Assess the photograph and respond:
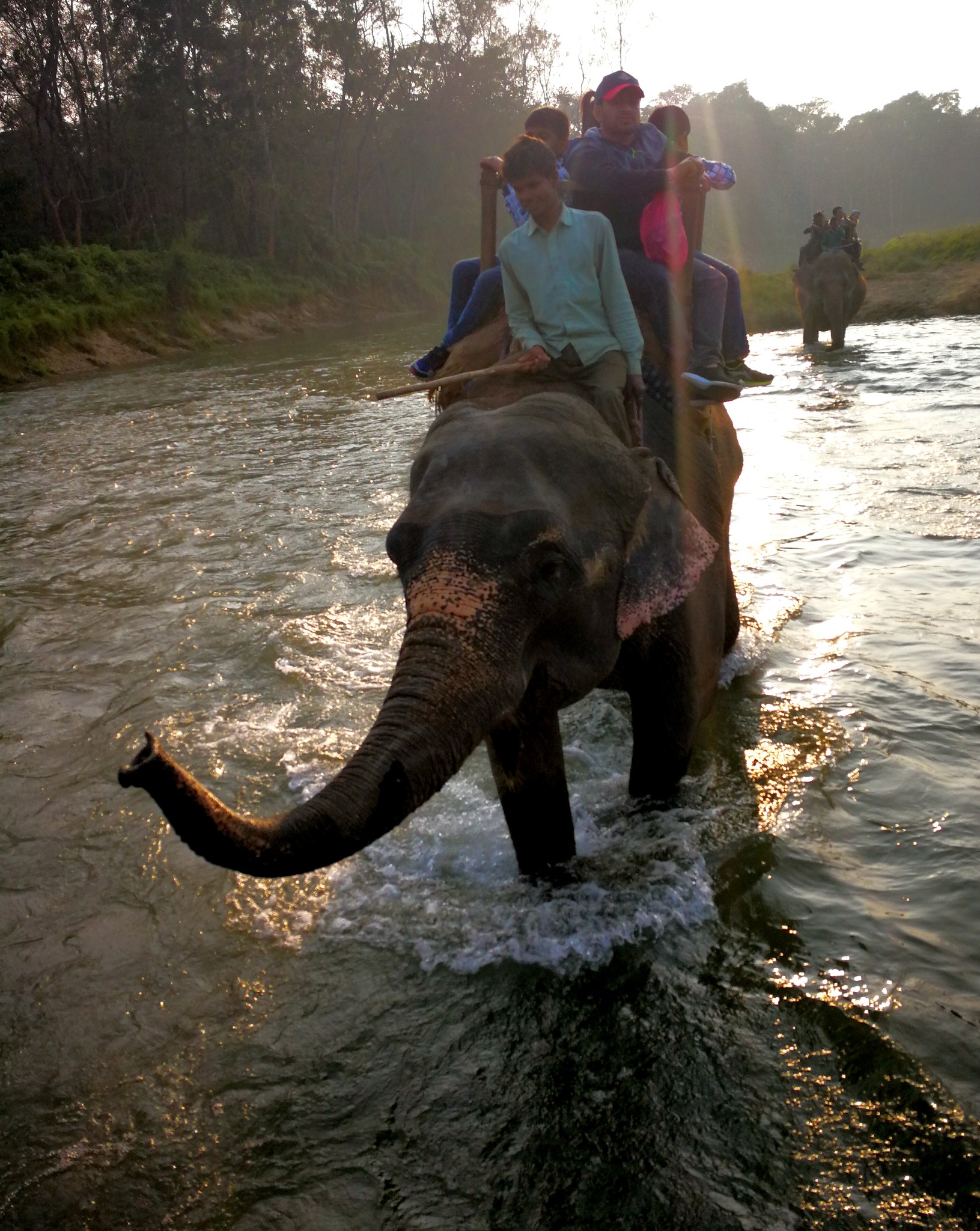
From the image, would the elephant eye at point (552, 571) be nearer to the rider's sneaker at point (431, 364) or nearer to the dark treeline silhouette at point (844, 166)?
the rider's sneaker at point (431, 364)

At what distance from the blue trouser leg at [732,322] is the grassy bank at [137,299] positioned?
1980cm

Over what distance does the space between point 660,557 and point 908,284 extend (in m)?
24.2

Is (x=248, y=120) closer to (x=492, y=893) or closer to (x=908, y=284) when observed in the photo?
(x=908, y=284)

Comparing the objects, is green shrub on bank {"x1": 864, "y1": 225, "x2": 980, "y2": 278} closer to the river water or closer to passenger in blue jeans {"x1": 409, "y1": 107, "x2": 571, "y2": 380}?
the river water

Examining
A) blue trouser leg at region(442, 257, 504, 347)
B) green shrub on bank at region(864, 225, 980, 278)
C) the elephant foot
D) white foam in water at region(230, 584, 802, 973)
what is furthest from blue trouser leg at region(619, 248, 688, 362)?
green shrub on bank at region(864, 225, 980, 278)

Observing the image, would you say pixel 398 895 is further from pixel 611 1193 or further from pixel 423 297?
pixel 423 297

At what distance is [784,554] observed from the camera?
23.1 feet

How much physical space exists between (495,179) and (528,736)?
2.91m

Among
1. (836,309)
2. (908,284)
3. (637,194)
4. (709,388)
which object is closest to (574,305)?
(709,388)

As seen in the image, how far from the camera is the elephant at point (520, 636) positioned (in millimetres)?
2115

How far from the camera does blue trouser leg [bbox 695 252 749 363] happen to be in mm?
4992

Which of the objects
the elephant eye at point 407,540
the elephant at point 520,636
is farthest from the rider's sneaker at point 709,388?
the elephant eye at point 407,540

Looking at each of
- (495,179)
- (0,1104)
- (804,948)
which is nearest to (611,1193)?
(804,948)

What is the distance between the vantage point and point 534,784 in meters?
3.29
